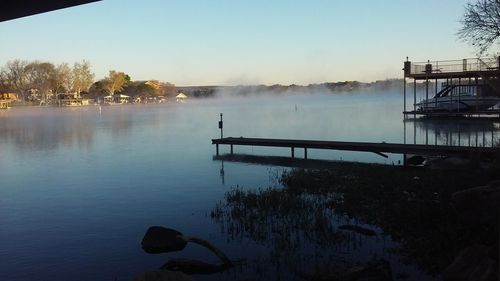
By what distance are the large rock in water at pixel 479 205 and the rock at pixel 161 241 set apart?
6.71 m

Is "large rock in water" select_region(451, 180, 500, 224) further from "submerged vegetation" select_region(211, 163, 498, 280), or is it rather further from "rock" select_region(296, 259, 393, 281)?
"rock" select_region(296, 259, 393, 281)

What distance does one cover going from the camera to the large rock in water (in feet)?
36.0

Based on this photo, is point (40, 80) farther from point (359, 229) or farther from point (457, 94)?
point (359, 229)

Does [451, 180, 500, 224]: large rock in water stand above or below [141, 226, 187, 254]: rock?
above

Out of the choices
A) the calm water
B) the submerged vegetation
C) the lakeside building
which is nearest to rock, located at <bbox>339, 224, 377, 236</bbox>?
the submerged vegetation

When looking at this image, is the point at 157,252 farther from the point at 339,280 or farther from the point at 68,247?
the point at 339,280

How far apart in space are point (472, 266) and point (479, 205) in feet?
11.4

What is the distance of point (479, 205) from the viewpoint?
1132 centimetres

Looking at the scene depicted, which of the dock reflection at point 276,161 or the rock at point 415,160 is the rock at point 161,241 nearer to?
the dock reflection at point 276,161

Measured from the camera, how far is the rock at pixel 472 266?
25.7 ft

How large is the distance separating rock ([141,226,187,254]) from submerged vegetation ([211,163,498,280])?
1.50 m

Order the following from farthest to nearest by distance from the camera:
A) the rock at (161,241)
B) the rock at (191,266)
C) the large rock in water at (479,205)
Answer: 1. the rock at (161,241)
2. the large rock in water at (479,205)
3. the rock at (191,266)

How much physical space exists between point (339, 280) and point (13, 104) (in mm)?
187328

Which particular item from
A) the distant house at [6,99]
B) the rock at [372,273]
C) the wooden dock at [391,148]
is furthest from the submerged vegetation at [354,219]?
the distant house at [6,99]
